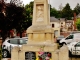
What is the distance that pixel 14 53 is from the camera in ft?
39.2

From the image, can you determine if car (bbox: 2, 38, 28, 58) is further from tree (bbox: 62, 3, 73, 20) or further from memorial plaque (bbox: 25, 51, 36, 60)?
tree (bbox: 62, 3, 73, 20)

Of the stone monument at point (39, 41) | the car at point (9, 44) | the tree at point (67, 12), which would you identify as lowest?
the car at point (9, 44)

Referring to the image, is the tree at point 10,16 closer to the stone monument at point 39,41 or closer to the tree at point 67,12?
the stone monument at point 39,41

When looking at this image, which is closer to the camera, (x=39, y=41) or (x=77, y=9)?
(x=39, y=41)

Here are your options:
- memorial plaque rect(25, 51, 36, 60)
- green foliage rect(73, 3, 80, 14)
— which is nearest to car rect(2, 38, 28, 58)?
memorial plaque rect(25, 51, 36, 60)

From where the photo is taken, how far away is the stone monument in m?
11.6

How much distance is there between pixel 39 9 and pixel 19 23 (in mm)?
24595

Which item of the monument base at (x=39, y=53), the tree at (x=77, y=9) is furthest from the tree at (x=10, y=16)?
the tree at (x=77, y=9)

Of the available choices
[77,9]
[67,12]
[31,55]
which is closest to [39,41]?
[31,55]

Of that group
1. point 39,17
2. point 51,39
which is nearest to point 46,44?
point 51,39

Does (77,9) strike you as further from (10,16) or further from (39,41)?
(39,41)

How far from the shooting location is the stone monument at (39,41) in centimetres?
1165

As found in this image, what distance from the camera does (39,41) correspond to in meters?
12.2

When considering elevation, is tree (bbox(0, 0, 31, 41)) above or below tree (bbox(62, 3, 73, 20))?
below
